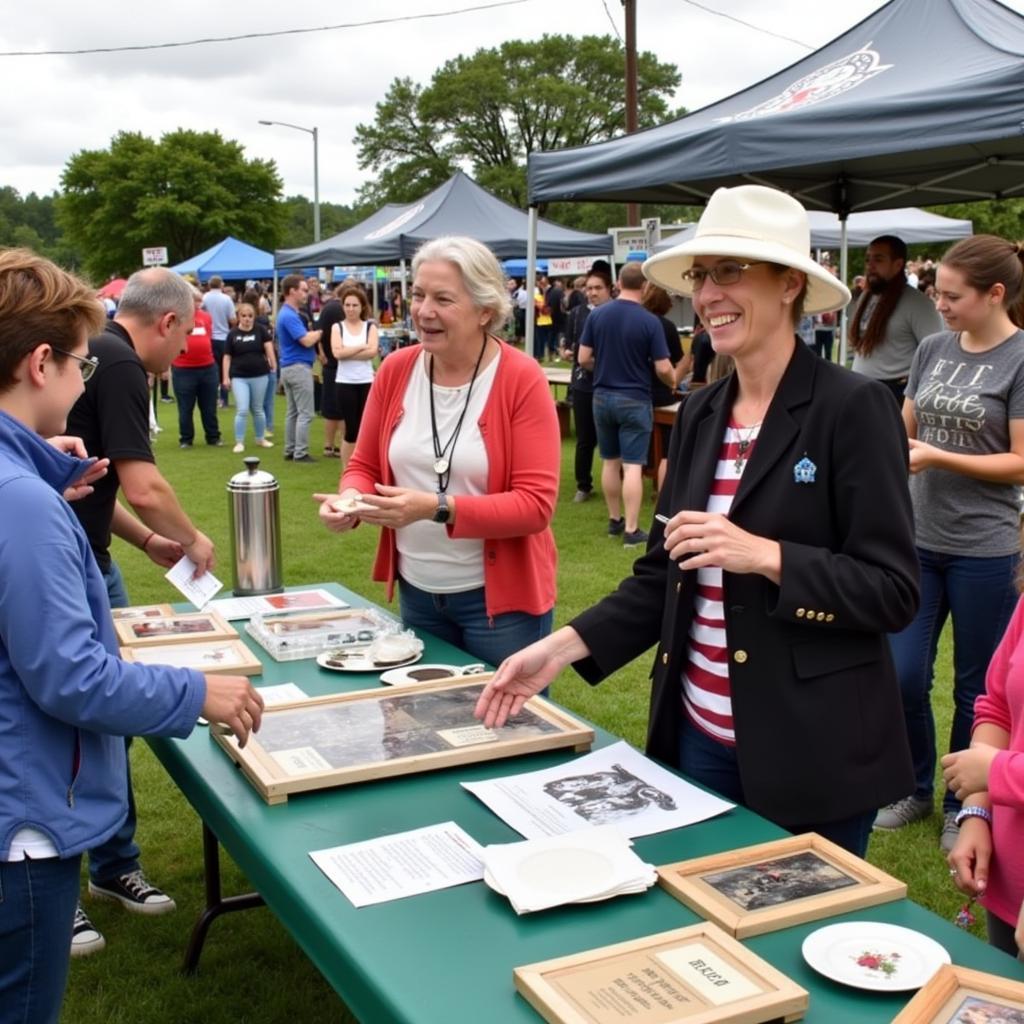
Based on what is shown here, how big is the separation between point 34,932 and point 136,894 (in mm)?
1778

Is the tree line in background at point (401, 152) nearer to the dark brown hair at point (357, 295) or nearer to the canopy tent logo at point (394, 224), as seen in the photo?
the canopy tent logo at point (394, 224)

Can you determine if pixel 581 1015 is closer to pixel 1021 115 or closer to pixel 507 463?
pixel 507 463

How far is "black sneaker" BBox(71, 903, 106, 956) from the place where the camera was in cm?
318

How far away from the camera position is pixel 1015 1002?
1.33 m

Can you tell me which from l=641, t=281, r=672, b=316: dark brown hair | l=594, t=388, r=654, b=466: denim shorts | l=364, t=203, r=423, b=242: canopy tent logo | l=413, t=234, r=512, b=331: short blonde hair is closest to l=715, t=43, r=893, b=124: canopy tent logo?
l=594, t=388, r=654, b=466: denim shorts

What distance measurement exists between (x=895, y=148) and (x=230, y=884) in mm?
4244

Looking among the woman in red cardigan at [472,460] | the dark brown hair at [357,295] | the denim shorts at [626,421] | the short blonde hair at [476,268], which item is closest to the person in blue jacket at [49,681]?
the woman in red cardigan at [472,460]

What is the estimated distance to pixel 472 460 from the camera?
3.04 m

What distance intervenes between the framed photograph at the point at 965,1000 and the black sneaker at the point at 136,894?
106 inches

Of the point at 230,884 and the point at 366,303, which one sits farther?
the point at 366,303

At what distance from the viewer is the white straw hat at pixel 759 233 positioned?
199 cm

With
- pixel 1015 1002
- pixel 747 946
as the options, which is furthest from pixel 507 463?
pixel 1015 1002

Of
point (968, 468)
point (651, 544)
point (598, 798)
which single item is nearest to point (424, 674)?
point (651, 544)

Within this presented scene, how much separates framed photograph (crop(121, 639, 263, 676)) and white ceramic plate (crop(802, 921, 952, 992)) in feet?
5.41
